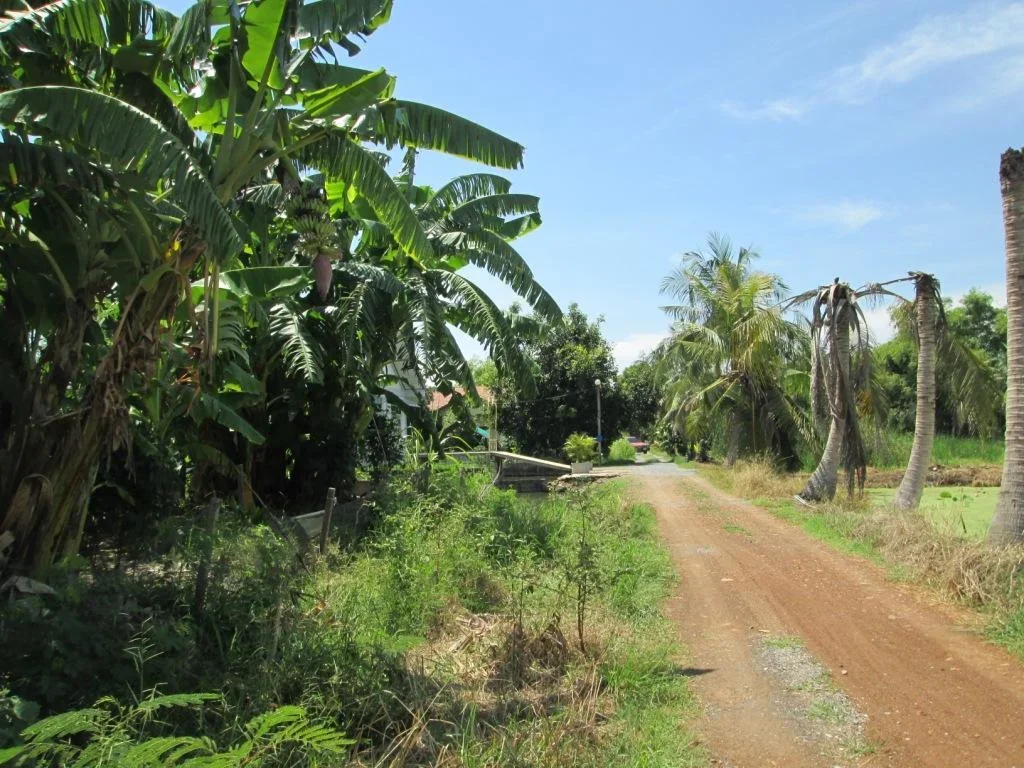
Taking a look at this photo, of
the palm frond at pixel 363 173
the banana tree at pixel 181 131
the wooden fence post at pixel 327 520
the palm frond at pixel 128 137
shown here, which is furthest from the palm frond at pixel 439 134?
the wooden fence post at pixel 327 520

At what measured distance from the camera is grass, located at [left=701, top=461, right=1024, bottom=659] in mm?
7211

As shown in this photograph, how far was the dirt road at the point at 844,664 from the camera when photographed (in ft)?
15.5

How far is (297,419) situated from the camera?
41.1 feet

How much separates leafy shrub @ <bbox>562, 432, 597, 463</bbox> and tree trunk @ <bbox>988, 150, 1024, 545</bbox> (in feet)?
80.8

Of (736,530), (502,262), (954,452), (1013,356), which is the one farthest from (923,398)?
(954,452)

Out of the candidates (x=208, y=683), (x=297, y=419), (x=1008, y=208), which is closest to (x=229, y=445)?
(x=297, y=419)

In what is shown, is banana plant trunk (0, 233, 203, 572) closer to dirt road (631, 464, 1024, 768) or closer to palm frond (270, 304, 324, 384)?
palm frond (270, 304, 324, 384)

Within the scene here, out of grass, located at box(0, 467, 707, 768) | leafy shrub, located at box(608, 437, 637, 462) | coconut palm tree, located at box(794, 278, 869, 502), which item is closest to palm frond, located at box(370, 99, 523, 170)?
grass, located at box(0, 467, 707, 768)

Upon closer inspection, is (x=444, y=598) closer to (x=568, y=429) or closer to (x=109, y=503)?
(x=109, y=503)

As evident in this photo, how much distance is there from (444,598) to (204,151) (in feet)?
14.4

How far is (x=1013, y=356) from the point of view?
28.9 feet

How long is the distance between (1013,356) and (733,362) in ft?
52.1

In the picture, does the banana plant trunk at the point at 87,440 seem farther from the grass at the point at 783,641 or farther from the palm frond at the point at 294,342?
the grass at the point at 783,641

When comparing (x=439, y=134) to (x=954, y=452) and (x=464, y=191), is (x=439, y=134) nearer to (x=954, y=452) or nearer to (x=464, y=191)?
(x=464, y=191)
